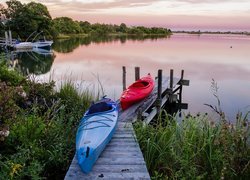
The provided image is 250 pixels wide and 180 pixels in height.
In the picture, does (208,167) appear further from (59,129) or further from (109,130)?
(59,129)

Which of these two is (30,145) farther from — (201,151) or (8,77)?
(8,77)

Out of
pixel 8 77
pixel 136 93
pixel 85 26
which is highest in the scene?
pixel 85 26

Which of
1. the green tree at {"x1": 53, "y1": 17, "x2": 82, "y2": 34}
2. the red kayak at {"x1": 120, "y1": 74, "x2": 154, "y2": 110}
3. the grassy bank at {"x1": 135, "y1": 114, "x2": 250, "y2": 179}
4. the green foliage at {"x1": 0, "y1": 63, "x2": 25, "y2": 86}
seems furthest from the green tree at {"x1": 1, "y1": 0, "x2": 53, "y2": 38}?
the grassy bank at {"x1": 135, "y1": 114, "x2": 250, "y2": 179}

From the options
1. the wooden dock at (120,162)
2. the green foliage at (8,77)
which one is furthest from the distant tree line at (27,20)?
the wooden dock at (120,162)

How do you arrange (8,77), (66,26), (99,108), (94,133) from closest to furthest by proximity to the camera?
(94,133)
(99,108)
(8,77)
(66,26)

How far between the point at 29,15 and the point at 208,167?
58.4m

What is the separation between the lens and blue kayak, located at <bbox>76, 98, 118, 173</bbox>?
4.23 meters

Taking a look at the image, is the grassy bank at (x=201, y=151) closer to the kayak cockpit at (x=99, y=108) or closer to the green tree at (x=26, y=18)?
the kayak cockpit at (x=99, y=108)

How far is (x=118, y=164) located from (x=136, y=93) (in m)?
6.36

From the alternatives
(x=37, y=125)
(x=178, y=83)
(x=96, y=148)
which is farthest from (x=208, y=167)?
(x=178, y=83)

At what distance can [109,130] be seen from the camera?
18.1 ft

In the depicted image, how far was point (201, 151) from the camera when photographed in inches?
191

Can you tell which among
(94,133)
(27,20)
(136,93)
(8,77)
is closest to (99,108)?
→ (94,133)

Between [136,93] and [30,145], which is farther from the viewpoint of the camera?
[136,93]
